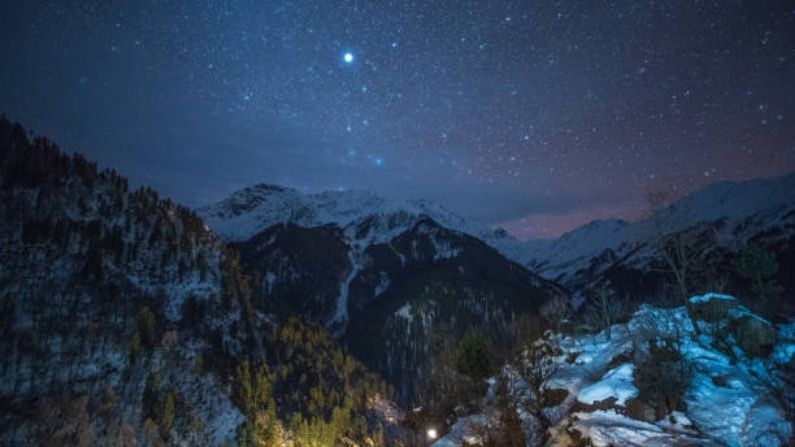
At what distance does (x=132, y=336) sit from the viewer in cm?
9981

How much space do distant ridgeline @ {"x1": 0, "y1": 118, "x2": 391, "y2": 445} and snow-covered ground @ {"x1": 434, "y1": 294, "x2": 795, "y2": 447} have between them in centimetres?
8213

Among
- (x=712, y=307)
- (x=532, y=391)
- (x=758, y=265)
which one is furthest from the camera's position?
(x=758, y=265)

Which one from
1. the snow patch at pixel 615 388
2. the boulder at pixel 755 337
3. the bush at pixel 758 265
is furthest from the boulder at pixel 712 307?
the bush at pixel 758 265

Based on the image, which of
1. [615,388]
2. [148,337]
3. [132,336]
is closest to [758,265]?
[615,388]

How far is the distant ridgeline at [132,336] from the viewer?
84188 millimetres

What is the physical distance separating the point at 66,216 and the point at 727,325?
147281mm

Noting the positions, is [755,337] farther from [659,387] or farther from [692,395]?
[659,387]

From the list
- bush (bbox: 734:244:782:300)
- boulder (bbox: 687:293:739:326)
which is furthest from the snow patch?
bush (bbox: 734:244:782:300)

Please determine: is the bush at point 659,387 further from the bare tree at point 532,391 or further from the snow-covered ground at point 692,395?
the bare tree at point 532,391

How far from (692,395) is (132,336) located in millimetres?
113009

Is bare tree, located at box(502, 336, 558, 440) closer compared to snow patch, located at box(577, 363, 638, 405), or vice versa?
snow patch, located at box(577, 363, 638, 405)

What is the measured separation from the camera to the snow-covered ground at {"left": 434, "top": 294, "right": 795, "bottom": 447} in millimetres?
19219

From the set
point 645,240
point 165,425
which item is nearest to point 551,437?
point 645,240

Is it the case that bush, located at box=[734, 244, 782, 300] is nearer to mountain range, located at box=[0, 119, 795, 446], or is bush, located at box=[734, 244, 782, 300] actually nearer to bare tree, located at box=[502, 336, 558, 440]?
mountain range, located at box=[0, 119, 795, 446]
